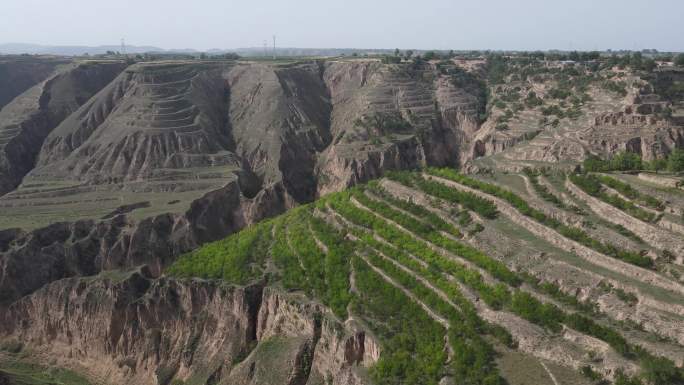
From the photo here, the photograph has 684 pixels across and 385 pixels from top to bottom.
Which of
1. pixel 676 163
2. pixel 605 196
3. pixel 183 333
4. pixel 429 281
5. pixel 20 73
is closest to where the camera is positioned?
pixel 429 281

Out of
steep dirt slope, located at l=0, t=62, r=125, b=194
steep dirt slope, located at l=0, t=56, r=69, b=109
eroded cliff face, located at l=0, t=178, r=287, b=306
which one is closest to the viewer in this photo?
eroded cliff face, located at l=0, t=178, r=287, b=306

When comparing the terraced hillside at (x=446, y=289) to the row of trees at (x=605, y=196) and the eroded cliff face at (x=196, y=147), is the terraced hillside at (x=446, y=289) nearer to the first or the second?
the row of trees at (x=605, y=196)

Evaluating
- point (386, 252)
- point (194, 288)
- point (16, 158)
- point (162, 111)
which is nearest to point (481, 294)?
point (386, 252)

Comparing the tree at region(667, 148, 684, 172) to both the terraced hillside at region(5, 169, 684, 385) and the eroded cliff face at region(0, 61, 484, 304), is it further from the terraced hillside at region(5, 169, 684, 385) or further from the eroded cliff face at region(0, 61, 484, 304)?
the eroded cliff face at region(0, 61, 484, 304)

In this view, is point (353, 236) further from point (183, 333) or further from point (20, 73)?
point (20, 73)

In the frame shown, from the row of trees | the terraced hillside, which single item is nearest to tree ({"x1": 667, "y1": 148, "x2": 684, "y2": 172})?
the terraced hillside

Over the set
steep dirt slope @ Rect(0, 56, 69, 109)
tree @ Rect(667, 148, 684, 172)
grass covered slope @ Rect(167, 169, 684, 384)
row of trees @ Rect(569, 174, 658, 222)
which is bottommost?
grass covered slope @ Rect(167, 169, 684, 384)

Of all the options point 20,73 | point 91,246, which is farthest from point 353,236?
point 20,73

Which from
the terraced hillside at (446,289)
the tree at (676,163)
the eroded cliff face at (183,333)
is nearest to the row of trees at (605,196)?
the terraced hillside at (446,289)
